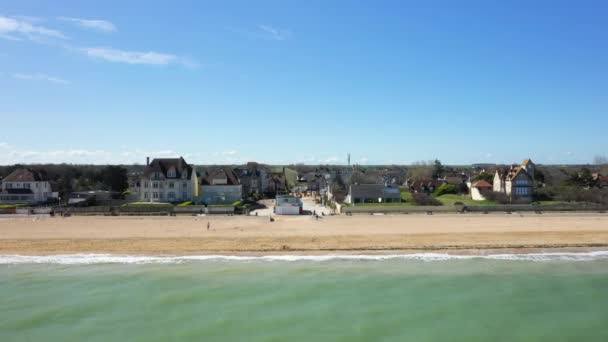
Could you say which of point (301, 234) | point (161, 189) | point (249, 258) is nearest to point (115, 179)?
point (161, 189)

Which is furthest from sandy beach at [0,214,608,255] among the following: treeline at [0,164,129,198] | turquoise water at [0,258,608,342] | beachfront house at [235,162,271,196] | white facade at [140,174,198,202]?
treeline at [0,164,129,198]

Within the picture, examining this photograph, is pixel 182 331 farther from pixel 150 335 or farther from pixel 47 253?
pixel 47 253

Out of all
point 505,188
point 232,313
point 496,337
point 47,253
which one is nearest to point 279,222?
point 47,253

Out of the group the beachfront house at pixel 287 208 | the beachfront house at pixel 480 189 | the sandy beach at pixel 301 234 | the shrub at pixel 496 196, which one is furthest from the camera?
the beachfront house at pixel 480 189

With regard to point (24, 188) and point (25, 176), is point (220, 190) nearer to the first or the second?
point (24, 188)

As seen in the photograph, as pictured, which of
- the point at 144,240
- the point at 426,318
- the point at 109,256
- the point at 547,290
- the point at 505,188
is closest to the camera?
the point at 426,318

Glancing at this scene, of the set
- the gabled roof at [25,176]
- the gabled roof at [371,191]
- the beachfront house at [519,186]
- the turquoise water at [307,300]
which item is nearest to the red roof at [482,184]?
the beachfront house at [519,186]

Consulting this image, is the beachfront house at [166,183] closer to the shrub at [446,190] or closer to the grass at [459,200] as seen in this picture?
the grass at [459,200]
